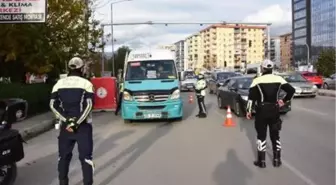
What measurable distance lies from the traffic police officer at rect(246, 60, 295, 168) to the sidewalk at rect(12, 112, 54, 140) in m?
7.45

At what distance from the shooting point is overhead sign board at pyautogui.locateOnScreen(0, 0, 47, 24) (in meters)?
15.8

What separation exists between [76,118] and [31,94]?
13.6 meters

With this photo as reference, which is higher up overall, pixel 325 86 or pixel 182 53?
pixel 182 53

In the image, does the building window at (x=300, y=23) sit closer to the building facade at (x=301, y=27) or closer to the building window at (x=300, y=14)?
the building facade at (x=301, y=27)

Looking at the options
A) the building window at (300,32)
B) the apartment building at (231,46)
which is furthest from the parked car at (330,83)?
the building window at (300,32)

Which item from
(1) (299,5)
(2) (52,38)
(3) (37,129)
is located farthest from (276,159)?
(1) (299,5)

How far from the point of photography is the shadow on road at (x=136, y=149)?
818 centimetres

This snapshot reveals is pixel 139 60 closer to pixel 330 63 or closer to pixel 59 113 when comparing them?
pixel 59 113

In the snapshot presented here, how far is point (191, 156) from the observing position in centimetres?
933

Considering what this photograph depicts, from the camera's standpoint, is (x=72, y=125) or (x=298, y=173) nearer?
(x=72, y=125)

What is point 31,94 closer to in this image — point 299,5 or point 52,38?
point 52,38

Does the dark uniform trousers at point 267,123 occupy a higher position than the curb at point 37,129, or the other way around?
the dark uniform trousers at point 267,123

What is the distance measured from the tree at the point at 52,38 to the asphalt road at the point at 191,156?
19.8ft

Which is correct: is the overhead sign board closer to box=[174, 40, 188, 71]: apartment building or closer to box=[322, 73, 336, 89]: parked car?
box=[322, 73, 336, 89]: parked car
